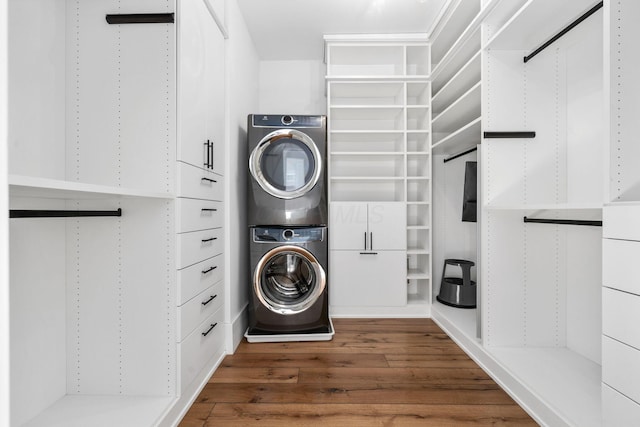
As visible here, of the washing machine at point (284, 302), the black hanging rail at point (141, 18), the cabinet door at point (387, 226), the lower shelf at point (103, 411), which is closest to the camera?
the lower shelf at point (103, 411)

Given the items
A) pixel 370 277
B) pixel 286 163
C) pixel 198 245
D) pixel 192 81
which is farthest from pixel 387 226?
pixel 192 81

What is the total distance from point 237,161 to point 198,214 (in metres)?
0.77

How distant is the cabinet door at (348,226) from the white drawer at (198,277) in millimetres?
977

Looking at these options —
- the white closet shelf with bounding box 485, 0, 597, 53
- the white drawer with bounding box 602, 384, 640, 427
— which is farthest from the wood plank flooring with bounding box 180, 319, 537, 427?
the white closet shelf with bounding box 485, 0, 597, 53

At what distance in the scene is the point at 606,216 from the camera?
1065 millimetres

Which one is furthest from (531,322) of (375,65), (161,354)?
(375,65)

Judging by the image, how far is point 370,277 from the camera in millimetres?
2621

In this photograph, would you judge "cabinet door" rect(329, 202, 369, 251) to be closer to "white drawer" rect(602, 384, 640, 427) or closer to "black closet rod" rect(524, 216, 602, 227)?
"black closet rod" rect(524, 216, 602, 227)

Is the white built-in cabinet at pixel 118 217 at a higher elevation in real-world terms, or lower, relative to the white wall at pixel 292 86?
lower

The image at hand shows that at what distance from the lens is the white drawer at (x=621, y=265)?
0.96 m

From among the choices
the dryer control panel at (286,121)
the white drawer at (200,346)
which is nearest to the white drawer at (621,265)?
the white drawer at (200,346)

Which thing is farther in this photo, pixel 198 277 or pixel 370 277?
pixel 370 277

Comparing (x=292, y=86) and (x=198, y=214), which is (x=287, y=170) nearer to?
(x=198, y=214)

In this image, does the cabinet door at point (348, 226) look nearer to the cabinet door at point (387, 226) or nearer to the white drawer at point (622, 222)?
Result: the cabinet door at point (387, 226)
